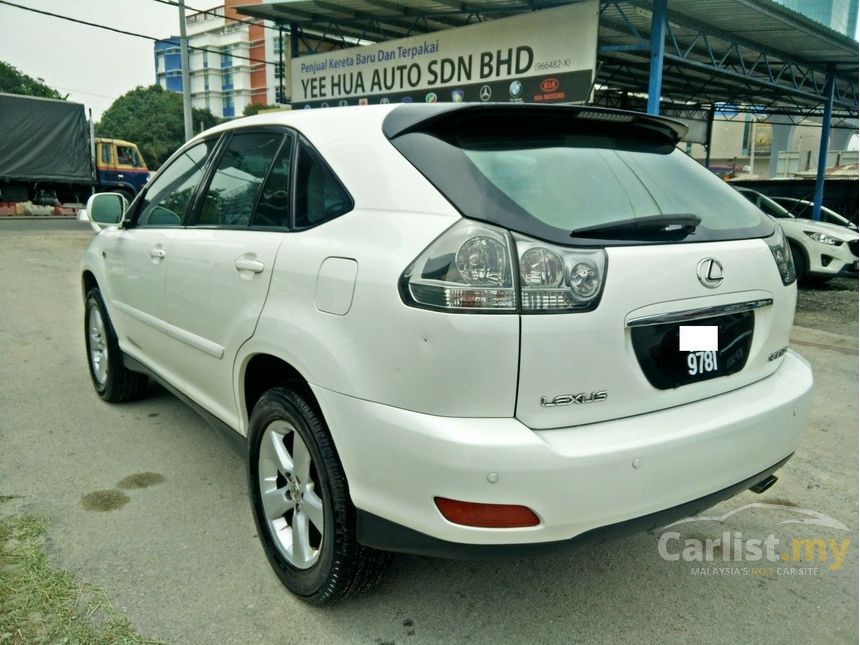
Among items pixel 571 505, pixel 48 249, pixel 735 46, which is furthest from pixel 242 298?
pixel 735 46

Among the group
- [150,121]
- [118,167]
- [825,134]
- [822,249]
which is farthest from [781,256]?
[150,121]

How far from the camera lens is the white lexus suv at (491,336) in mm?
1758

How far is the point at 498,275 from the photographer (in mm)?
1770

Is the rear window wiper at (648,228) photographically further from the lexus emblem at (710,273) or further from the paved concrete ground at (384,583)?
the paved concrete ground at (384,583)

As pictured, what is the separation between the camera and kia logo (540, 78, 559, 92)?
9836mm

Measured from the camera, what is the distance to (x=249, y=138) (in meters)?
2.89

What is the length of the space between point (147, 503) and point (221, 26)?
9532 cm

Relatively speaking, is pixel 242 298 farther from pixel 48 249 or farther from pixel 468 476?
pixel 48 249

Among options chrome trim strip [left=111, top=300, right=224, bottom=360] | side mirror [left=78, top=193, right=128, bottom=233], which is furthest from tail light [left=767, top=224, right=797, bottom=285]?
side mirror [left=78, top=193, right=128, bottom=233]

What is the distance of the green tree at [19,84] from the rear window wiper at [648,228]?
2588 inches

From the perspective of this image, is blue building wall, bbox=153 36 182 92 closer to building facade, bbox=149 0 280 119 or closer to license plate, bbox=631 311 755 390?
building facade, bbox=149 0 280 119

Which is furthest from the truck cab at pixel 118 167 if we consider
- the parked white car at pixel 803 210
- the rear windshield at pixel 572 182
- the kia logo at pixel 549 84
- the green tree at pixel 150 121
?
the green tree at pixel 150 121

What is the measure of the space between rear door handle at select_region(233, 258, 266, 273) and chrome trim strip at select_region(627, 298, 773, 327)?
127 cm

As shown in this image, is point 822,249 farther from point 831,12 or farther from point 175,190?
point 175,190
